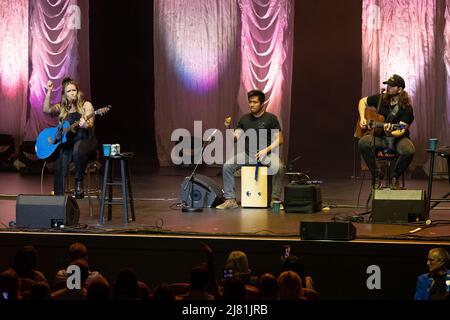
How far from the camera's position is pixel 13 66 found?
42.6ft

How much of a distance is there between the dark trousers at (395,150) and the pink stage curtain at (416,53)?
3056 millimetres

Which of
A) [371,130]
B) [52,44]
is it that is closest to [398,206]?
[371,130]

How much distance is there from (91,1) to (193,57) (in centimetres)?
266

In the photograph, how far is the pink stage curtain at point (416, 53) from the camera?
1180 centimetres

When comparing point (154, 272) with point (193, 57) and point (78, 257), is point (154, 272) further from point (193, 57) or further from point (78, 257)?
point (193, 57)

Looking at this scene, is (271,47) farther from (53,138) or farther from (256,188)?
(53,138)

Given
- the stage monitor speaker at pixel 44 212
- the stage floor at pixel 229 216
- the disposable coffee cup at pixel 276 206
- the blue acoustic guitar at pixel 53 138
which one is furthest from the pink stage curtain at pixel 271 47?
the stage monitor speaker at pixel 44 212

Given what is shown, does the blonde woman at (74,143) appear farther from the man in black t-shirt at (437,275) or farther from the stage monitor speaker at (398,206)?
the man in black t-shirt at (437,275)

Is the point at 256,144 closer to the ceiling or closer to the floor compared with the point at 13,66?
closer to the floor

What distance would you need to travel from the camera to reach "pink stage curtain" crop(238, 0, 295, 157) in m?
12.3

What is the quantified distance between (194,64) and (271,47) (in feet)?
4.25

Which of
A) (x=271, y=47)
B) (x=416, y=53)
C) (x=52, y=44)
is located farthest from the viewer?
(x=52, y=44)

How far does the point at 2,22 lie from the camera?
1295cm
